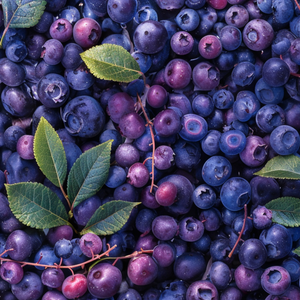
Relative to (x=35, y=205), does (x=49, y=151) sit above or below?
above

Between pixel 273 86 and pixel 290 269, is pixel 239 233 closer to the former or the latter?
pixel 290 269

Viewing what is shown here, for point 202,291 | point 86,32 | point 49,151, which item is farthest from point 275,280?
point 86,32

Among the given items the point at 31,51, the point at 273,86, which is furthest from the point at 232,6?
the point at 31,51

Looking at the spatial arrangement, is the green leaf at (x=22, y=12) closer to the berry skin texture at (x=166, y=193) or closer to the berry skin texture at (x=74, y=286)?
the berry skin texture at (x=166, y=193)

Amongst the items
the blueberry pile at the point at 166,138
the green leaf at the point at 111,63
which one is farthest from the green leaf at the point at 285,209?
the green leaf at the point at 111,63

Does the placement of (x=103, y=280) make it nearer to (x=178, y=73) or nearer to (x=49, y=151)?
(x=49, y=151)
